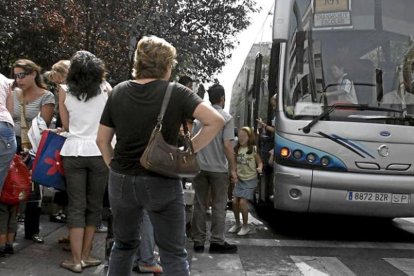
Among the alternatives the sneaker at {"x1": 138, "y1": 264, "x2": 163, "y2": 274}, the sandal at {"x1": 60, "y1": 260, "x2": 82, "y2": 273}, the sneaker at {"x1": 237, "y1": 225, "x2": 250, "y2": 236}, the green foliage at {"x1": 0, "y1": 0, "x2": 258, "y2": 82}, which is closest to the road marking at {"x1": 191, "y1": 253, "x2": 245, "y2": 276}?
the sneaker at {"x1": 138, "y1": 264, "x2": 163, "y2": 274}

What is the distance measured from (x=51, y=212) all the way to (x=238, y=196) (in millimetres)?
2511

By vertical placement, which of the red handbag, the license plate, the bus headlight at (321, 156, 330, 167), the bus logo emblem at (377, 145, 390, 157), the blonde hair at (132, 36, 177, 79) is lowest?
the license plate

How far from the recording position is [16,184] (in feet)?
17.0

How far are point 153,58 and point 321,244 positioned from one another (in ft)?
13.7

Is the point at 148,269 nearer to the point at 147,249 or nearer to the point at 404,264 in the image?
the point at 147,249

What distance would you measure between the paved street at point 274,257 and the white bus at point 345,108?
474 mm

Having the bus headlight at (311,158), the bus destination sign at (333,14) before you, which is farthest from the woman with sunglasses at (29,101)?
the bus destination sign at (333,14)

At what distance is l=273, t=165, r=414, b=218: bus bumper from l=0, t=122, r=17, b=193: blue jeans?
3243 millimetres

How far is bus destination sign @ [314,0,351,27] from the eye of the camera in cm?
691

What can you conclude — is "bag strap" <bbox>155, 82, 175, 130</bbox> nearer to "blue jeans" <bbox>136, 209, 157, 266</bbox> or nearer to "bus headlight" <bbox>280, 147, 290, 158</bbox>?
"blue jeans" <bbox>136, 209, 157, 266</bbox>

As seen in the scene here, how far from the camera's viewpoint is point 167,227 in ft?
10.8

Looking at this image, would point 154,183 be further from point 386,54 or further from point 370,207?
point 386,54

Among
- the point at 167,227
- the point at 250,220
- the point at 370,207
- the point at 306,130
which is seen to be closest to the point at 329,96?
the point at 306,130

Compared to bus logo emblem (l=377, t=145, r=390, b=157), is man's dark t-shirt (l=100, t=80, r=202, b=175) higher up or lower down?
higher up
